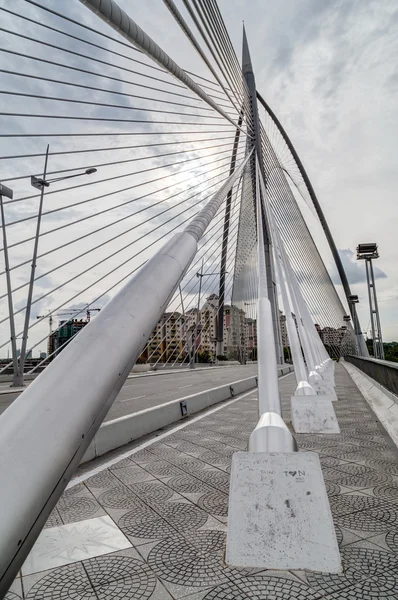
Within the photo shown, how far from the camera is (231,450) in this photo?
6758 mm

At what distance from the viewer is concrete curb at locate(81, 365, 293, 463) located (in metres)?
6.66

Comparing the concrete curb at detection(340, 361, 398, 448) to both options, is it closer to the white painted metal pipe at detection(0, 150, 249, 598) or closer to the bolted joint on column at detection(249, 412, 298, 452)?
the bolted joint on column at detection(249, 412, 298, 452)

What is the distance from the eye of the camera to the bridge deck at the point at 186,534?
2.83m

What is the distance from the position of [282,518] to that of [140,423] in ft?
17.3

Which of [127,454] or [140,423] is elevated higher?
[140,423]

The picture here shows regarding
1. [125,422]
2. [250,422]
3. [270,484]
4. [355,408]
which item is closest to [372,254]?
[355,408]

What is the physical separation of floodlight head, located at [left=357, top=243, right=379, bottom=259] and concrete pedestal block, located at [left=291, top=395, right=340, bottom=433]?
38.1 meters

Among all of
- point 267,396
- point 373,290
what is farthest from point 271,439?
point 373,290

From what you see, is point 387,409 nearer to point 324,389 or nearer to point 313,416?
point 324,389

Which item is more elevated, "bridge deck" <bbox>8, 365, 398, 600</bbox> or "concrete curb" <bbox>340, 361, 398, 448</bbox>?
"concrete curb" <bbox>340, 361, 398, 448</bbox>

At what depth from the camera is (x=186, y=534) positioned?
3707 mm

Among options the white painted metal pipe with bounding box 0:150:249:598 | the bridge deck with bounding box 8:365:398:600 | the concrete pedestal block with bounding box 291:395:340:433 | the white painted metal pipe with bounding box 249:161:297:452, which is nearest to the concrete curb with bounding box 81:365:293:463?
the bridge deck with bounding box 8:365:398:600

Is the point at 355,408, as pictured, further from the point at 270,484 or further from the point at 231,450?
the point at 270,484

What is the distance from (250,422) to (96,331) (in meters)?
7.69
